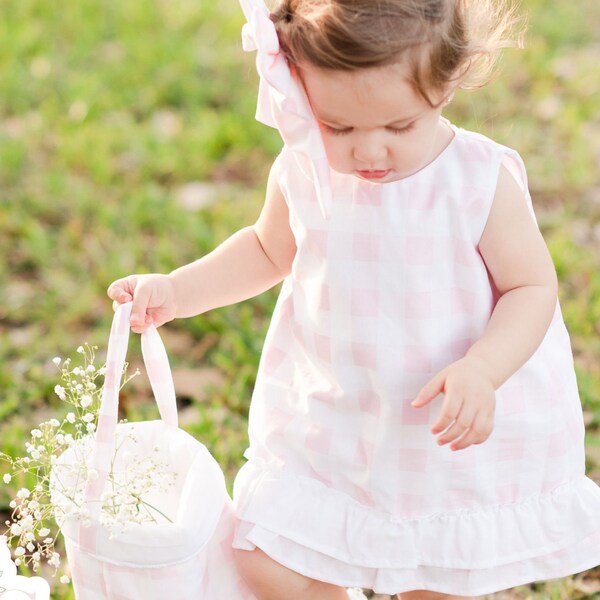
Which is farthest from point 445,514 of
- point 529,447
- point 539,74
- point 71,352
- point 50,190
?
point 539,74

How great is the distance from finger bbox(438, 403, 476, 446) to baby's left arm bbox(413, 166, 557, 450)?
2 centimetres

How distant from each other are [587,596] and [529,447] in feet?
1.63

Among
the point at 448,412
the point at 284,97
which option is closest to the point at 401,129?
the point at 284,97

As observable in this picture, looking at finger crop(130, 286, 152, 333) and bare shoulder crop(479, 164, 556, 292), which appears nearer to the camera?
bare shoulder crop(479, 164, 556, 292)

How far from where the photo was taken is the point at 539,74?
13.8ft

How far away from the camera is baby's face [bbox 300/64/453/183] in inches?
62.2

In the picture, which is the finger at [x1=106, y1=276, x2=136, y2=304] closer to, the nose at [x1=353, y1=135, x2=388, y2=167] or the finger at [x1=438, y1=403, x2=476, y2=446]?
the nose at [x1=353, y1=135, x2=388, y2=167]

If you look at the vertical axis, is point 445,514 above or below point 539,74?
above

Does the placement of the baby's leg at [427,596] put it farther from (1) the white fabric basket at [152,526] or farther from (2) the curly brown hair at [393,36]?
(2) the curly brown hair at [393,36]

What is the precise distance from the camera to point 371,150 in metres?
1.64

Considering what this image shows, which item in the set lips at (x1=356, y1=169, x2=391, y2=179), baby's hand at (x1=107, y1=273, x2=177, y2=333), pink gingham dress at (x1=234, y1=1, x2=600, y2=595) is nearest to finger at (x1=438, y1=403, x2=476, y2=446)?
pink gingham dress at (x1=234, y1=1, x2=600, y2=595)

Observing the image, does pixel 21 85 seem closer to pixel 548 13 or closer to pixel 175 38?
pixel 175 38

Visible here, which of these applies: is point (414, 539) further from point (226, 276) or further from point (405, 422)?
point (226, 276)

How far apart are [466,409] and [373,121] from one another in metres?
0.43
